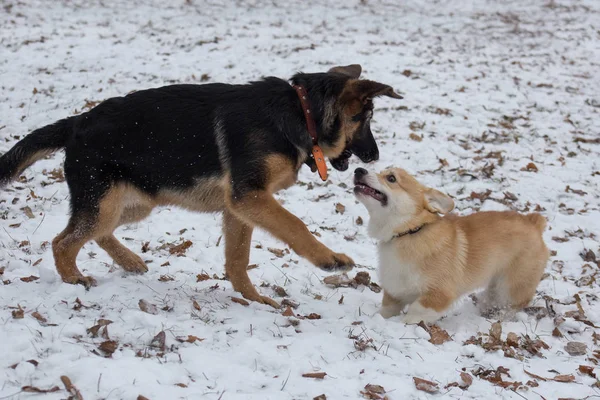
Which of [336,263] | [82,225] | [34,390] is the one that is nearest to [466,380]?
[336,263]

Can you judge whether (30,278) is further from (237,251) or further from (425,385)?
(425,385)

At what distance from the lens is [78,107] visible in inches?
410

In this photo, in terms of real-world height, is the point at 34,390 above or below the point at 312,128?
below

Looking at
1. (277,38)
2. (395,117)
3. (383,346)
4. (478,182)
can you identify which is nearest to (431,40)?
(277,38)

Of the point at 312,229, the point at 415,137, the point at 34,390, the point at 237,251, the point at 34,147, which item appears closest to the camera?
the point at 34,390

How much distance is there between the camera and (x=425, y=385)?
136 inches

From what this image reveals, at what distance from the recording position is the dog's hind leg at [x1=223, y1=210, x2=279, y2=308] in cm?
518

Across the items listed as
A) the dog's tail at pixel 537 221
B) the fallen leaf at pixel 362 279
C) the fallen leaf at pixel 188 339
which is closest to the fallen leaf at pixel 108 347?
the fallen leaf at pixel 188 339

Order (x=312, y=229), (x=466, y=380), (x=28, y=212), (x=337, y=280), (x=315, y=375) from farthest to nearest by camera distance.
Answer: (x=312, y=229) < (x=28, y=212) < (x=337, y=280) < (x=466, y=380) < (x=315, y=375)

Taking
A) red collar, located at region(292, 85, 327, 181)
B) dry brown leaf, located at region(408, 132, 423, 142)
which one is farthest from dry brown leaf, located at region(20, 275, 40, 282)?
dry brown leaf, located at region(408, 132, 423, 142)

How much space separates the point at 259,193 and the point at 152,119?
1.17 m

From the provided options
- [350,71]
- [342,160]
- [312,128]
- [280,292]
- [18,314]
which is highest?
[350,71]

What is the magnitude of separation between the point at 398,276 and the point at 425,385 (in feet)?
4.71

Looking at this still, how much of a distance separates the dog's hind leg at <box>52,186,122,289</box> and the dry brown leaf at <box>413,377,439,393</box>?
280 centimetres
